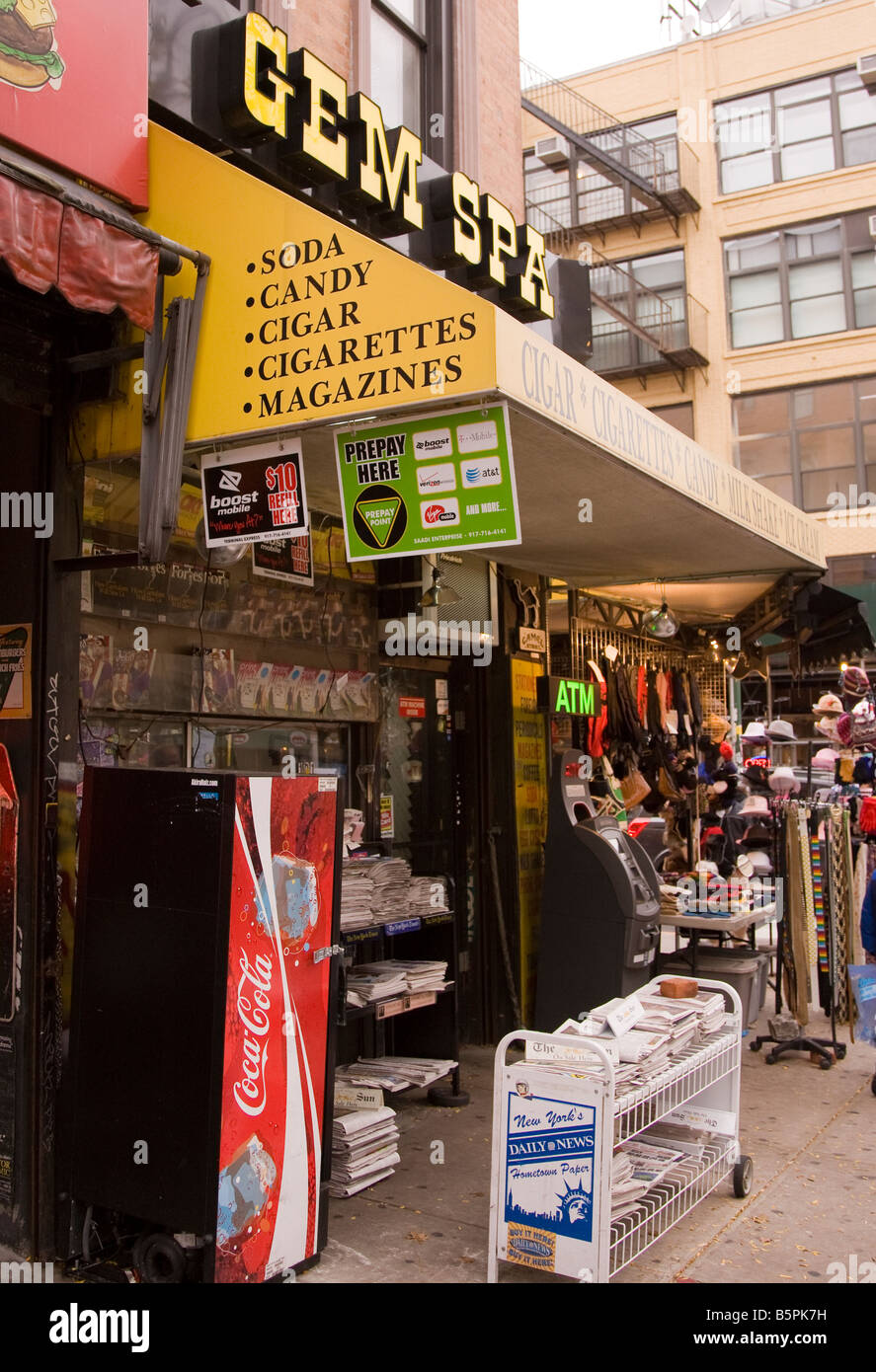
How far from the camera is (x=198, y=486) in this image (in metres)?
5.84

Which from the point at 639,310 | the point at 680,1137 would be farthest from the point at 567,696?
the point at 639,310

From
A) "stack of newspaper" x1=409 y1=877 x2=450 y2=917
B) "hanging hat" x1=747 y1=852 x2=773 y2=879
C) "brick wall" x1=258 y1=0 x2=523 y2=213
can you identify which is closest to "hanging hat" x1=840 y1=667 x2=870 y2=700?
"hanging hat" x1=747 y1=852 x2=773 y2=879

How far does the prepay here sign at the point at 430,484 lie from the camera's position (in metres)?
4.34

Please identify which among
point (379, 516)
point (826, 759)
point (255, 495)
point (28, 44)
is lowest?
point (826, 759)

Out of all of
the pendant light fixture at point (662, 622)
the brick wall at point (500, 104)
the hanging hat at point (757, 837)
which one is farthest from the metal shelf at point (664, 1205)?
the brick wall at point (500, 104)

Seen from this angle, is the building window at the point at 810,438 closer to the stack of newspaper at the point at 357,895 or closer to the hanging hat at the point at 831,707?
the hanging hat at the point at 831,707

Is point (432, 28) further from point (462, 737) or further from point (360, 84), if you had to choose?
point (462, 737)

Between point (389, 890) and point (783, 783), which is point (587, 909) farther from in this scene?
point (783, 783)

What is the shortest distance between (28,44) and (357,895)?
4.04 m

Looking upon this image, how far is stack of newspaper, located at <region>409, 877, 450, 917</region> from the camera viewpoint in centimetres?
639

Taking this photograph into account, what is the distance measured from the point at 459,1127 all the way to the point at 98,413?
4.31 meters

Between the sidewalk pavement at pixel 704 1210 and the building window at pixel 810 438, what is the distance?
700 inches

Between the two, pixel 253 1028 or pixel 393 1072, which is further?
pixel 393 1072

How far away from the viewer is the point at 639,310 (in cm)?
2459
